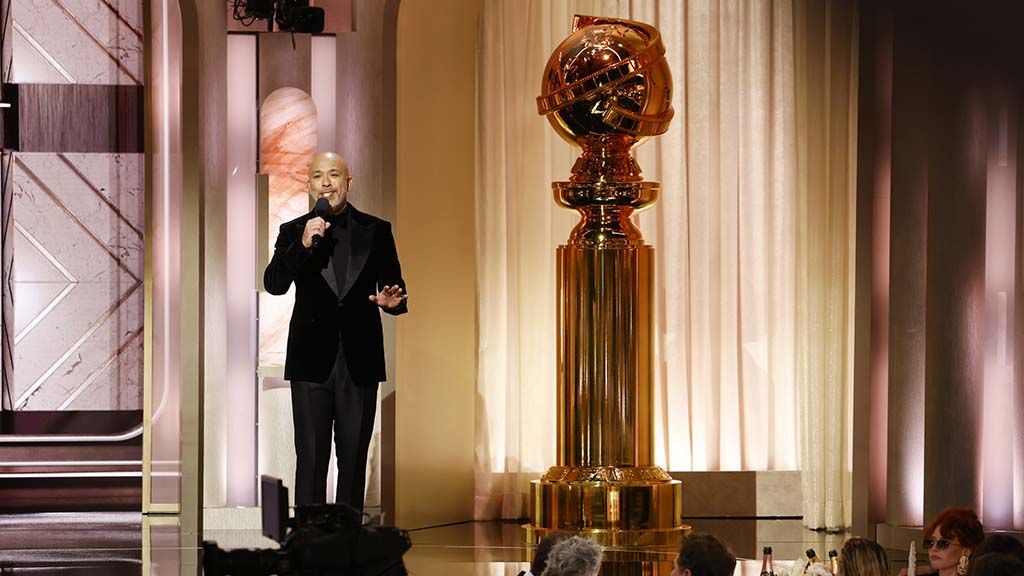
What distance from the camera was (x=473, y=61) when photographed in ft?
21.7

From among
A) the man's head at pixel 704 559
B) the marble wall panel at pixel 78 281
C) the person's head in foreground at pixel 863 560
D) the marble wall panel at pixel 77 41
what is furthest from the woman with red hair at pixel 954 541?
the marble wall panel at pixel 77 41

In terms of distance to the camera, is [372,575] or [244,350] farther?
[244,350]

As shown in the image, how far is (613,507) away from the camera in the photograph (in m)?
5.68

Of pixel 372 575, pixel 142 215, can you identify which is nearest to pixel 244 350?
pixel 142 215

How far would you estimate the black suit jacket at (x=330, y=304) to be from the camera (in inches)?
205

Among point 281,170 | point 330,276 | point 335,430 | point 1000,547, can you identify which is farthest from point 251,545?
point 1000,547

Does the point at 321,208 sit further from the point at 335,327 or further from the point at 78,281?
the point at 78,281

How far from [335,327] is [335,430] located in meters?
0.36

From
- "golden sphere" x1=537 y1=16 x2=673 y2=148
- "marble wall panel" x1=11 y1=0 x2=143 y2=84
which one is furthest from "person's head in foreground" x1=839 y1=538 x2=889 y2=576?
"marble wall panel" x1=11 y1=0 x2=143 y2=84

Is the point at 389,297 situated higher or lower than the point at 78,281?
lower

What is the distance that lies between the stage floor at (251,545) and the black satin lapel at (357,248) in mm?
960

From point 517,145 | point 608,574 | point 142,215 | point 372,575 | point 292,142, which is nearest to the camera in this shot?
point 372,575

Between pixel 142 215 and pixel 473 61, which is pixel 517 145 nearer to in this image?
pixel 473 61

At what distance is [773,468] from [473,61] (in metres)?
2.15
